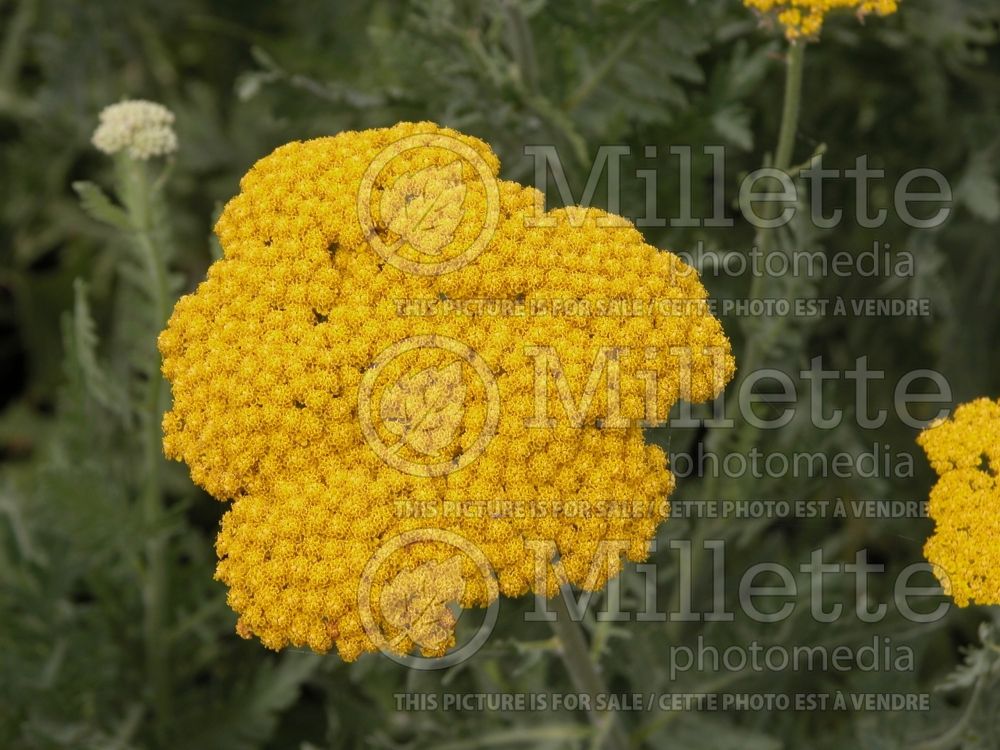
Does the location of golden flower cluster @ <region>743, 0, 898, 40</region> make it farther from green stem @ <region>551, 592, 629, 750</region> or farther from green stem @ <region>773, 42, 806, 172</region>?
green stem @ <region>551, 592, 629, 750</region>

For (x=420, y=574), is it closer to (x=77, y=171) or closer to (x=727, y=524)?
(x=727, y=524)

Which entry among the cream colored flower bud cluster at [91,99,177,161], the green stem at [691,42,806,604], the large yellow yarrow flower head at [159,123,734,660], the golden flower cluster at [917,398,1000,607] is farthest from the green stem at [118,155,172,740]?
the golden flower cluster at [917,398,1000,607]

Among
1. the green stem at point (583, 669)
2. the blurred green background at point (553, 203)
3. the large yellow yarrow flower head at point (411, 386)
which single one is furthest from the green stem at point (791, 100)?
the green stem at point (583, 669)

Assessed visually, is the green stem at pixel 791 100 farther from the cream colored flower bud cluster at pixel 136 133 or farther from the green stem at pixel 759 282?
the cream colored flower bud cluster at pixel 136 133

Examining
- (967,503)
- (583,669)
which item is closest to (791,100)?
(967,503)

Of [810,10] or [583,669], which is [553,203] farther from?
[583,669]

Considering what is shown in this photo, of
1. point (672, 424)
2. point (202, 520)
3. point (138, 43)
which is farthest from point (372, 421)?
point (138, 43)
